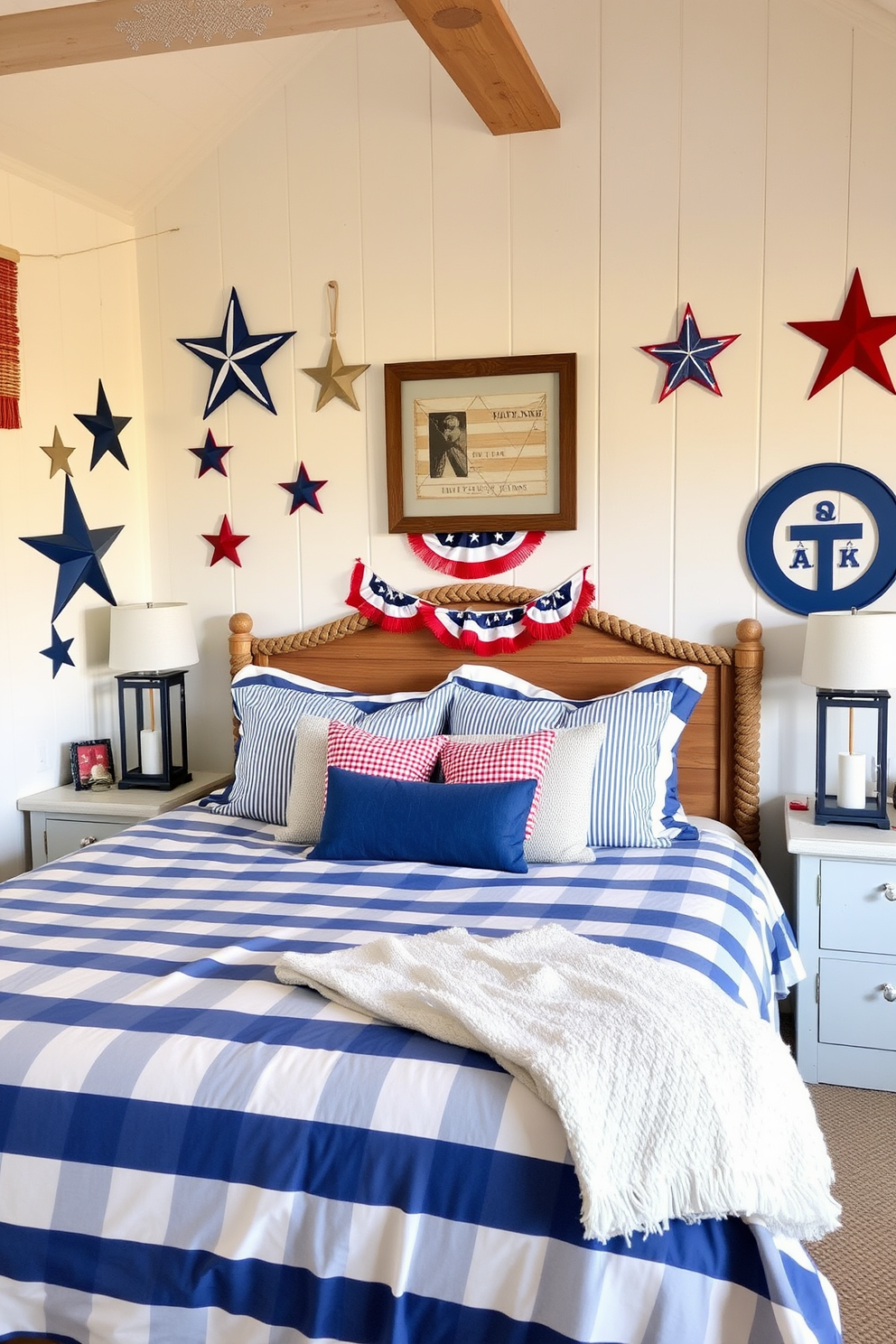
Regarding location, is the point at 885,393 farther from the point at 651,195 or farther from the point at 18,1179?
the point at 18,1179

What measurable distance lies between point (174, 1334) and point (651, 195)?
2977 millimetres

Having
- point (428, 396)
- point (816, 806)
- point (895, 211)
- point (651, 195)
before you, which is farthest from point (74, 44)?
point (816, 806)

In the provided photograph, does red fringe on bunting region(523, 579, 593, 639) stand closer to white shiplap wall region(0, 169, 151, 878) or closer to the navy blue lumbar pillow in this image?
the navy blue lumbar pillow

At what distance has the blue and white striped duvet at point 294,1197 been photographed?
1.47 m

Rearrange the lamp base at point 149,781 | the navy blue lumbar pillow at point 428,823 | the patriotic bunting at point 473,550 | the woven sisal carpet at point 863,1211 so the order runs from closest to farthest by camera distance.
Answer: the woven sisal carpet at point 863,1211
the navy blue lumbar pillow at point 428,823
the patriotic bunting at point 473,550
the lamp base at point 149,781

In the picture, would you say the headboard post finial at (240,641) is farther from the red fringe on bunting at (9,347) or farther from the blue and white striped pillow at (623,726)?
the red fringe on bunting at (9,347)

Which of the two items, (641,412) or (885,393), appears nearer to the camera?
(885,393)

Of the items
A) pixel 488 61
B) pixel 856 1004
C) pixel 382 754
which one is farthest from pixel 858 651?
pixel 488 61

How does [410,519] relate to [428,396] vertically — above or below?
below

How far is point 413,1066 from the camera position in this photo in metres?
1.66

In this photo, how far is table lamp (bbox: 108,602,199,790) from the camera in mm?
3498

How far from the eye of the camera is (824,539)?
316 centimetres

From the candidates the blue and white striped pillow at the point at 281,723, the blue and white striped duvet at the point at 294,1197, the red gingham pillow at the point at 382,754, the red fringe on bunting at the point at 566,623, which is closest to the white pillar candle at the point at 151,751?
the blue and white striped pillow at the point at 281,723

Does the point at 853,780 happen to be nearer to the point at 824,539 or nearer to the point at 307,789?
the point at 824,539
